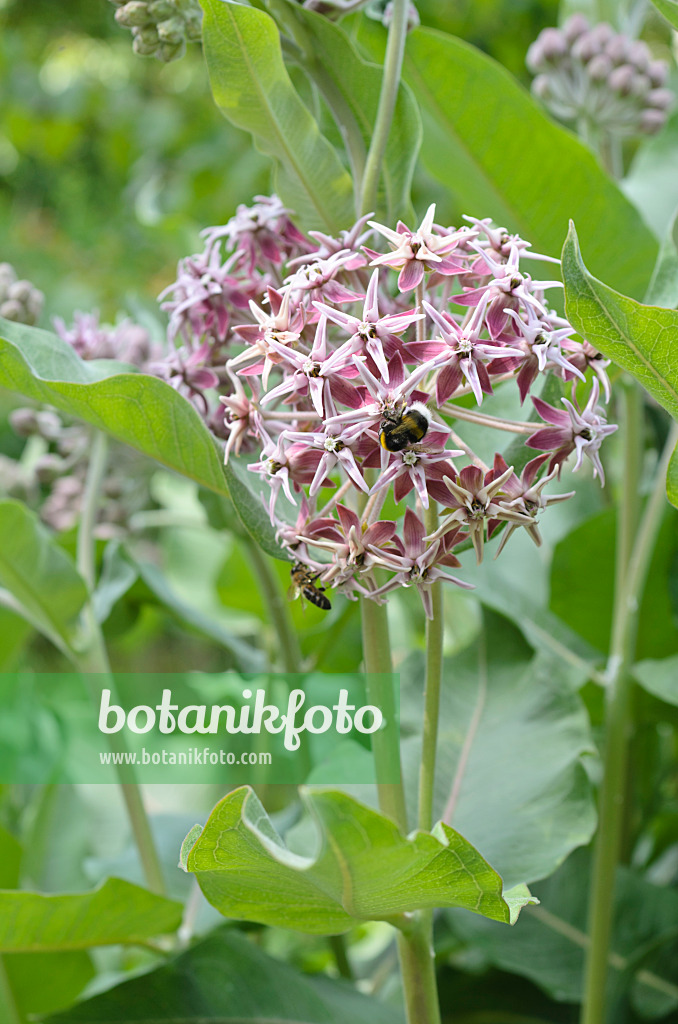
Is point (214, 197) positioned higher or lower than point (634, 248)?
lower

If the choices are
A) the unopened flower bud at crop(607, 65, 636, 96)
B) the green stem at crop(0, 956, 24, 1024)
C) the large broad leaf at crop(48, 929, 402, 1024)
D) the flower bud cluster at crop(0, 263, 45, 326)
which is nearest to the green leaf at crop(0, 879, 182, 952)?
the large broad leaf at crop(48, 929, 402, 1024)

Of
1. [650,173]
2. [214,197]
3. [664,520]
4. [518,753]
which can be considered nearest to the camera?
[518,753]

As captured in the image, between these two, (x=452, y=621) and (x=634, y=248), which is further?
(x=452, y=621)

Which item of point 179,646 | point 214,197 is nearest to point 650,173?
point 214,197

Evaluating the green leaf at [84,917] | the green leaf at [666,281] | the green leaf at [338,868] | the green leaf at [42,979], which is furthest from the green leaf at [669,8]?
the green leaf at [42,979]

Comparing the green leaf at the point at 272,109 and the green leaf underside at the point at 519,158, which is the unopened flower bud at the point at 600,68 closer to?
the green leaf underside at the point at 519,158

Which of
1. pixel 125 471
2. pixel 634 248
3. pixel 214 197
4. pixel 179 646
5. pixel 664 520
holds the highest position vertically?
pixel 634 248

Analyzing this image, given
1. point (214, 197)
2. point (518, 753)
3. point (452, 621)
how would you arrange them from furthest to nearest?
1. point (214, 197)
2. point (452, 621)
3. point (518, 753)

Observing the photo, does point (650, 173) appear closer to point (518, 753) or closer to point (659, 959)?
point (518, 753)

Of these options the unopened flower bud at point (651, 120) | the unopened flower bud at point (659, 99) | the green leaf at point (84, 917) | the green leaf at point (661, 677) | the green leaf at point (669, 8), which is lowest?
the green leaf at point (84, 917)
